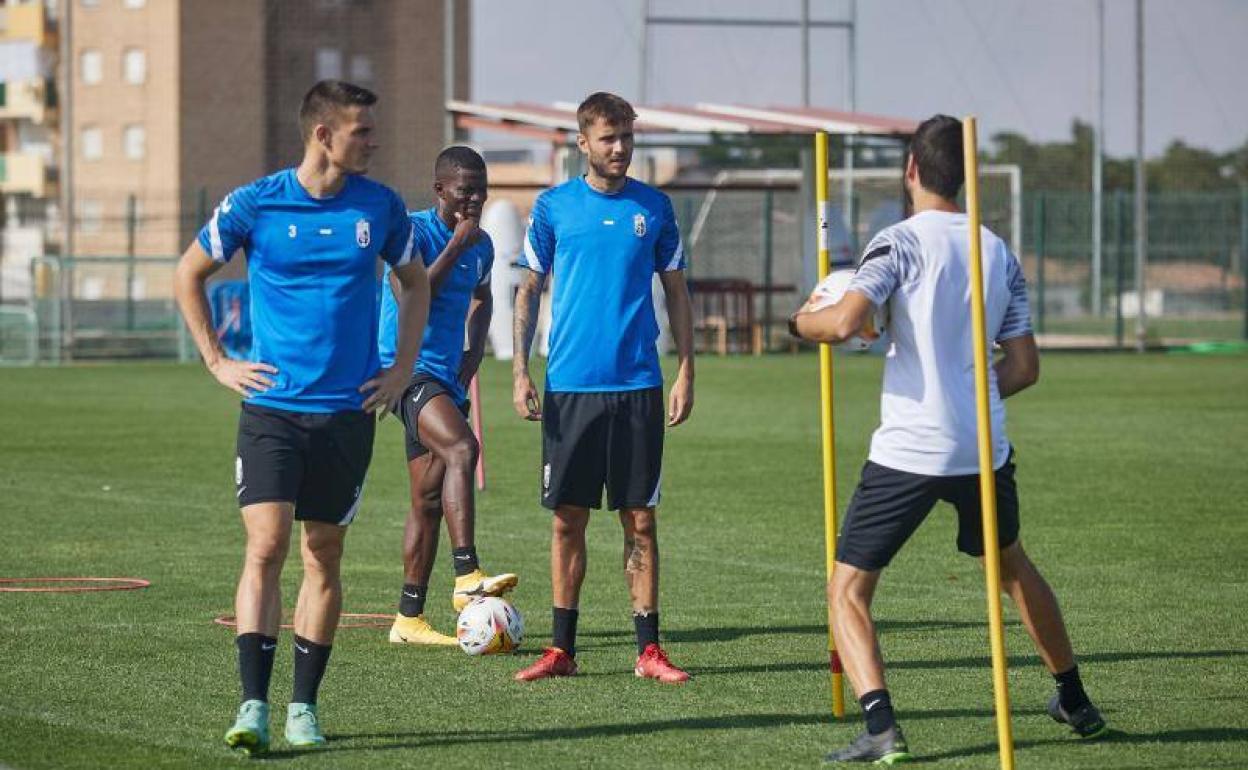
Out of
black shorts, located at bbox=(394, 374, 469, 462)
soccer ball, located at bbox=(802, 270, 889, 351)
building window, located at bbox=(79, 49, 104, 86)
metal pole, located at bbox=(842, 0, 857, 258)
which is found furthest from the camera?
building window, located at bbox=(79, 49, 104, 86)

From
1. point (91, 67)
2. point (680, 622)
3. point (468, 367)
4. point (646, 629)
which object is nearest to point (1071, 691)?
point (646, 629)

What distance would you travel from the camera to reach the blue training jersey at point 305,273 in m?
7.12

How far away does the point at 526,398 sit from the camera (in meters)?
8.97

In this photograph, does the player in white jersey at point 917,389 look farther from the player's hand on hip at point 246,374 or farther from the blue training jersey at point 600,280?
the blue training jersey at point 600,280

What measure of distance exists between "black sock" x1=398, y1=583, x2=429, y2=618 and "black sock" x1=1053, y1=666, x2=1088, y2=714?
128 inches

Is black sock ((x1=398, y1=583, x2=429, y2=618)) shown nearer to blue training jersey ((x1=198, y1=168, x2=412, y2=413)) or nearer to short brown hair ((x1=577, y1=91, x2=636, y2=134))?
short brown hair ((x1=577, y1=91, x2=636, y2=134))

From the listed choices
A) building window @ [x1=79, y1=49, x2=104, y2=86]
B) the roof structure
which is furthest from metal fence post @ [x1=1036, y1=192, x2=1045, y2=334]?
building window @ [x1=79, y1=49, x2=104, y2=86]

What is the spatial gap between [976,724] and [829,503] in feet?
3.03

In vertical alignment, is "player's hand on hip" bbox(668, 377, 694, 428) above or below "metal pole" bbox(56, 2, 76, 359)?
below

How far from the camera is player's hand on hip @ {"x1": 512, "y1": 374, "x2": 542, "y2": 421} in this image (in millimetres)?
8922

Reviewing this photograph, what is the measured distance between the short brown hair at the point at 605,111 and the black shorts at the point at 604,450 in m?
1.09

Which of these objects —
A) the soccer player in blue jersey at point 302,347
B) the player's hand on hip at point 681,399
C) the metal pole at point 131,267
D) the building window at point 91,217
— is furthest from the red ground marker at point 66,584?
the building window at point 91,217

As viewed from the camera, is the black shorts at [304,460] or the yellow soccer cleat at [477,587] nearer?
the black shorts at [304,460]

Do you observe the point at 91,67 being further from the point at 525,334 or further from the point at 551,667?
the point at 551,667
